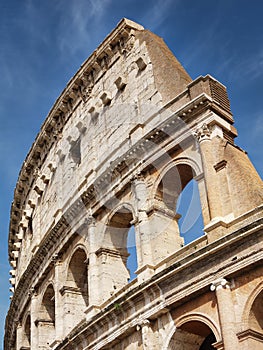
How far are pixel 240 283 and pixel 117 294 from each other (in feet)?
14.9

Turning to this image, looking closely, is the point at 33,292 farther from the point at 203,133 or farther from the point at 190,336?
the point at 203,133

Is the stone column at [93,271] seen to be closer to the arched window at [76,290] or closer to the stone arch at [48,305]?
the arched window at [76,290]

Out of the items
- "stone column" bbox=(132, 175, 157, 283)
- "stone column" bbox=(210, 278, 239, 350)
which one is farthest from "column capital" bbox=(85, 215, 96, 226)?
"stone column" bbox=(210, 278, 239, 350)

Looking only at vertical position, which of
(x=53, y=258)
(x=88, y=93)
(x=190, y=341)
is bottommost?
(x=190, y=341)

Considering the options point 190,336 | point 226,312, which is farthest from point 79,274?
point 226,312

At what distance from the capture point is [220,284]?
14.5 metres

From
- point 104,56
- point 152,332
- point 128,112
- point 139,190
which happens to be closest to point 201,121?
point 139,190

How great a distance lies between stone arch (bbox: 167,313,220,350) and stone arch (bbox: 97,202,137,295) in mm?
3679

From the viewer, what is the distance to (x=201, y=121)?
17.4 m

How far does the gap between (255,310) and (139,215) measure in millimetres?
4898

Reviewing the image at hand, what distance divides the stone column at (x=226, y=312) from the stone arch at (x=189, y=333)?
2.58ft

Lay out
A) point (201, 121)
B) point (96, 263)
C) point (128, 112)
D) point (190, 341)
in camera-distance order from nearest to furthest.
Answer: point (190, 341) < point (201, 121) < point (96, 263) < point (128, 112)

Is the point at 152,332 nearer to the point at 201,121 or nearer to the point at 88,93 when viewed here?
the point at 201,121

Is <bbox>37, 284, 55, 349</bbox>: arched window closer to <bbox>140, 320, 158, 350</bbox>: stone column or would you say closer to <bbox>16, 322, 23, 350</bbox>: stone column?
<bbox>16, 322, 23, 350</bbox>: stone column
